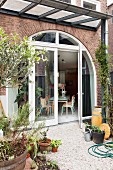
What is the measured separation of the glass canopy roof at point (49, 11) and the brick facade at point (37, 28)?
0.13m

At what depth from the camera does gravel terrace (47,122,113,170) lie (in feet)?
10.6

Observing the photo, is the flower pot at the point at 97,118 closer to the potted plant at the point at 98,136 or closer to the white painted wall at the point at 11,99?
the potted plant at the point at 98,136

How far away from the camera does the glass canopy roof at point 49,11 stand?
14.3 ft

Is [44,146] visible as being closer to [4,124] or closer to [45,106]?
[4,124]

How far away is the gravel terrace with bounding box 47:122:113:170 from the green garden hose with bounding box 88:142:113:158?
0.12 meters

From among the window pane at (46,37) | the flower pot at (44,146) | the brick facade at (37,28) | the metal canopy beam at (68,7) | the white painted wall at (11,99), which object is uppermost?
the metal canopy beam at (68,7)

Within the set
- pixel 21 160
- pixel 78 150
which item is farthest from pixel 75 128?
pixel 21 160

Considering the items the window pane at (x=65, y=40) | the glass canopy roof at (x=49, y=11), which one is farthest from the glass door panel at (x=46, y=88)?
the glass canopy roof at (x=49, y=11)

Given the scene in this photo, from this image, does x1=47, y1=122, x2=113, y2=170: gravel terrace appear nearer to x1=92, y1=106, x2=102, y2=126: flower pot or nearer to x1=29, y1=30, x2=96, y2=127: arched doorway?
x1=92, y1=106, x2=102, y2=126: flower pot

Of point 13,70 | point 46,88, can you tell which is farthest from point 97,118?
point 13,70

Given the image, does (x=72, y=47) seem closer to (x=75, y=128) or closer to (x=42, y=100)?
(x=42, y=100)

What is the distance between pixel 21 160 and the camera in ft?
8.46

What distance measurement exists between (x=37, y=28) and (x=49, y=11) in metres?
0.71

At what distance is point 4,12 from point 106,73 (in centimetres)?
338
